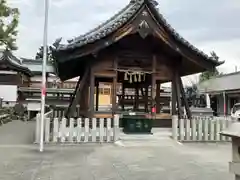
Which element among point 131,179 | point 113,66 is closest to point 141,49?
point 113,66

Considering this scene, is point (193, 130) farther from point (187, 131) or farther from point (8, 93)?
point (8, 93)

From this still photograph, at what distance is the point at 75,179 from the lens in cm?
673

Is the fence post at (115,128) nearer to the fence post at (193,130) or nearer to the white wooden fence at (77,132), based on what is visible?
the white wooden fence at (77,132)

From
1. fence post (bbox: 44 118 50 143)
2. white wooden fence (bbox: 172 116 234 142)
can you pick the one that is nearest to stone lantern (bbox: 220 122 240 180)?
fence post (bbox: 44 118 50 143)

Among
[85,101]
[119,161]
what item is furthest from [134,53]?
[119,161]

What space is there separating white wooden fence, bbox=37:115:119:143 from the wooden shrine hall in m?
1.87

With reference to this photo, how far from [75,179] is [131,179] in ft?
3.72

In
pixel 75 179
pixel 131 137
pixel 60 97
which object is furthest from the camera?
pixel 60 97

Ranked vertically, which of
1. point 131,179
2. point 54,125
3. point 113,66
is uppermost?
point 113,66

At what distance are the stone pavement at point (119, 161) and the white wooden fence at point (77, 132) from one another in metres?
0.51

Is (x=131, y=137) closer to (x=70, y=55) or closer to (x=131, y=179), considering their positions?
(x=70, y=55)

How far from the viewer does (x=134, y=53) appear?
14.5 metres

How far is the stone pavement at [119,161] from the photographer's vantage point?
716cm

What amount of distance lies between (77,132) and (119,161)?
339 centimetres
